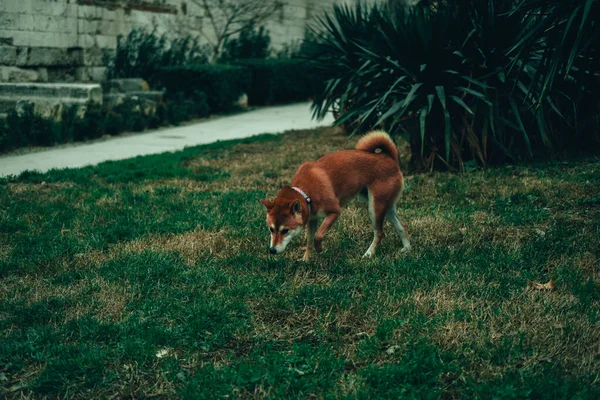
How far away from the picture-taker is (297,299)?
159 inches

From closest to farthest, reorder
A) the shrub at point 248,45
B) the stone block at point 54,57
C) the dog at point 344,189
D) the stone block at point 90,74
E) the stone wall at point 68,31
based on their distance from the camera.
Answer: the dog at point 344,189
the stone wall at point 68,31
the stone block at point 54,57
the stone block at point 90,74
the shrub at point 248,45

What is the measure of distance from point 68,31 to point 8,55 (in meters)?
1.66

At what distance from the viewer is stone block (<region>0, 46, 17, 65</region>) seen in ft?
38.6

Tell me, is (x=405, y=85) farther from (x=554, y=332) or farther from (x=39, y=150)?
(x=39, y=150)

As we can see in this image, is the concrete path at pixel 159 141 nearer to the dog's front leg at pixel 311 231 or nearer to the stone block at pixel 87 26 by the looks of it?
the stone block at pixel 87 26

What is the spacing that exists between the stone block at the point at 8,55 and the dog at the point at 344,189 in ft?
29.5

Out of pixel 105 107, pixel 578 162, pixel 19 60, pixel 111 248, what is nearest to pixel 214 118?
pixel 105 107

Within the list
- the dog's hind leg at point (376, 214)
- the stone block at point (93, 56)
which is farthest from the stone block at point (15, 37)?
the dog's hind leg at point (376, 214)

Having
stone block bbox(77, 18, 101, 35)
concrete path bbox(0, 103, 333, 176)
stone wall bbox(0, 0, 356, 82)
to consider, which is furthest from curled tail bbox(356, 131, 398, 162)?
stone block bbox(77, 18, 101, 35)

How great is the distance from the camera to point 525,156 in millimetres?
7906

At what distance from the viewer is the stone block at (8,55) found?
1177 centimetres

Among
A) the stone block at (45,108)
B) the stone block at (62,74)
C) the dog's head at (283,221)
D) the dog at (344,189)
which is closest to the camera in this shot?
the dog's head at (283,221)

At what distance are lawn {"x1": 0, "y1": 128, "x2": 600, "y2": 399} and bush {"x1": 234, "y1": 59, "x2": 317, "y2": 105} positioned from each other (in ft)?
35.5

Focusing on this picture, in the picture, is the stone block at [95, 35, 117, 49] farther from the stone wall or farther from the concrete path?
the concrete path
